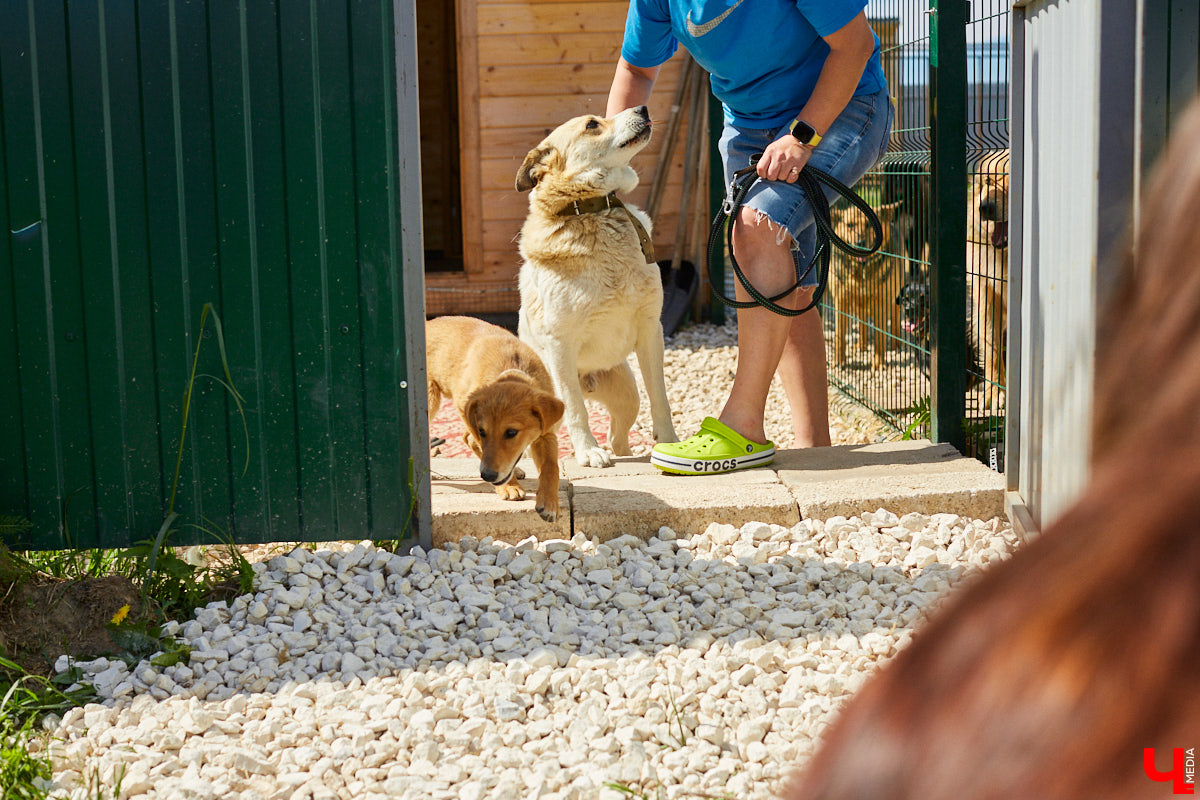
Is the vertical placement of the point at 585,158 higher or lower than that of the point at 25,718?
higher

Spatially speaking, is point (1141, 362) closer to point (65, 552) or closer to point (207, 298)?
point (207, 298)

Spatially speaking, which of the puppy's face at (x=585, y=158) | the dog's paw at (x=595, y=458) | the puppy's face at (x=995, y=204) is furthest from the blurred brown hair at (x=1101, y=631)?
the puppy's face at (x=585, y=158)

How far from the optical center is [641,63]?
4.39m

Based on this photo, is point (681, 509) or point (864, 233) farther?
point (864, 233)

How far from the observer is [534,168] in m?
5.25

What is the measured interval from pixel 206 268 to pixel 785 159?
1810 millimetres

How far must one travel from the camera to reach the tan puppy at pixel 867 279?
18.6 feet

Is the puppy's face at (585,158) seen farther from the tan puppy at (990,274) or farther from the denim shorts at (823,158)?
the tan puppy at (990,274)

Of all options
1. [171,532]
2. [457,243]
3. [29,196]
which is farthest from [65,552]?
[457,243]

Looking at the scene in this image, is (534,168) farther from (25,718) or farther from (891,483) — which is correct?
(25,718)

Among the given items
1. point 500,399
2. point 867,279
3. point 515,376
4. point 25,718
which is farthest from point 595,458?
point 867,279

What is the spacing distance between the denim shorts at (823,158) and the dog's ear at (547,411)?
949 mm

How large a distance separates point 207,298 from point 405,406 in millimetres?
632
